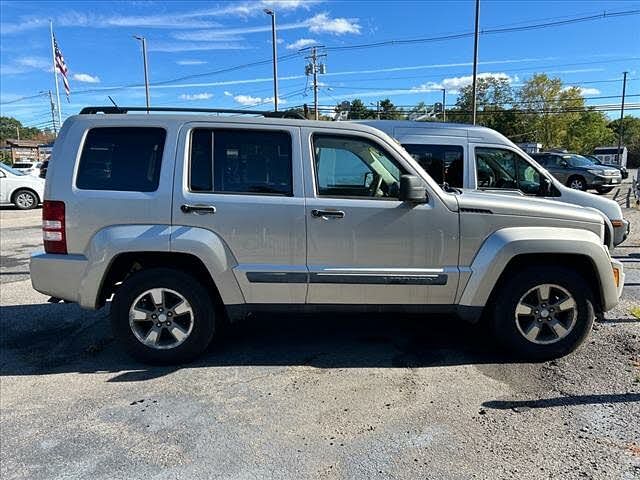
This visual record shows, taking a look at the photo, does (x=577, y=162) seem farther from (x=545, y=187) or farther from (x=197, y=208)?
(x=197, y=208)

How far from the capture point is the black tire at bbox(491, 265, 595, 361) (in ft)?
12.9

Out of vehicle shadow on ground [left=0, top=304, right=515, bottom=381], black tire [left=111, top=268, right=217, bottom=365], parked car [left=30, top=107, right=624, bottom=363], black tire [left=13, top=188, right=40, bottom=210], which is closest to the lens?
parked car [left=30, top=107, right=624, bottom=363]

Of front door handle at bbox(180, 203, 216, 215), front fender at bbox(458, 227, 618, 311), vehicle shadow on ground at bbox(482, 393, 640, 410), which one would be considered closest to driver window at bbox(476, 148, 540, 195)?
front fender at bbox(458, 227, 618, 311)

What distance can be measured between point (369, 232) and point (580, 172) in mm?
20095

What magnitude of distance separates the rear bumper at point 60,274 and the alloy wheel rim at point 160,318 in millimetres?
474

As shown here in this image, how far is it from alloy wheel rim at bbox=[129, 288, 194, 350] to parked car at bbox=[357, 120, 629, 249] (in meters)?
5.20

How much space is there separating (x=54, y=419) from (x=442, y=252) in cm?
305

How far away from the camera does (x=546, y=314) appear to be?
158 inches

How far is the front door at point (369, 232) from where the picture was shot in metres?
3.85

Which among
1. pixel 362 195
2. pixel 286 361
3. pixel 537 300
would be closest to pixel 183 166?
pixel 362 195

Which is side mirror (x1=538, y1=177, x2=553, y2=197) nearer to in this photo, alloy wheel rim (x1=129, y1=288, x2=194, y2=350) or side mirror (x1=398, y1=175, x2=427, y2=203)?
side mirror (x1=398, y1=175, x2=427, y2=203)

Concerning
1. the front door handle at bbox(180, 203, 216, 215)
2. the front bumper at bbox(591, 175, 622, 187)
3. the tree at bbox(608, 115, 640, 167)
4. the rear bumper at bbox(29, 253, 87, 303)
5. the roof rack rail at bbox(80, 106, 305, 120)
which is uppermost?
the tree at bbox(608, 115, 640, 167)

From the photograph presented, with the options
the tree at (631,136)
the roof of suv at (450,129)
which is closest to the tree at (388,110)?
the tree at (631,136)

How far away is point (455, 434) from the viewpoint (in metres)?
3.03
